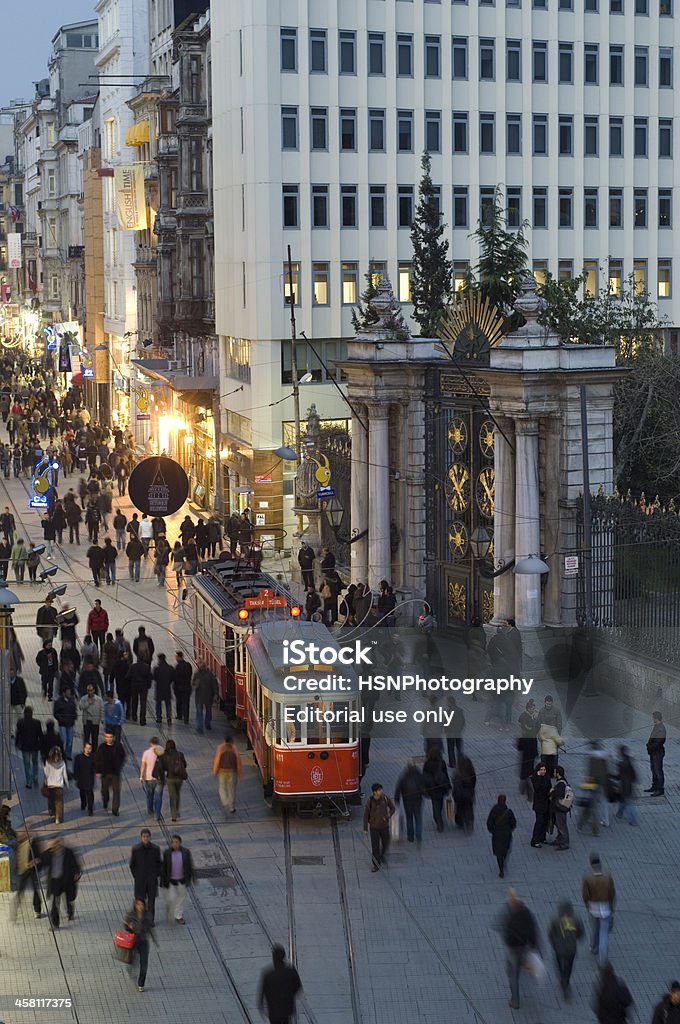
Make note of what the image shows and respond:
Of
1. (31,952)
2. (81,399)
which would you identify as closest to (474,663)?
(31,952)

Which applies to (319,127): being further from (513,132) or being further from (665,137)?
(665,137)

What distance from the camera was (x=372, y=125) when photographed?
57.3 meters

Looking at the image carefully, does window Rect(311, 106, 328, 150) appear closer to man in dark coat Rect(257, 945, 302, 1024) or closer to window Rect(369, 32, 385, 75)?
window Rect(369, 32, 385, 75)

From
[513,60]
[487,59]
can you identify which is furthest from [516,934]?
[513,60]

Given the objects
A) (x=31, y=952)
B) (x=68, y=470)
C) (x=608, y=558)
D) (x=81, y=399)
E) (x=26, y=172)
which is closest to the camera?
(x=31, y=952)

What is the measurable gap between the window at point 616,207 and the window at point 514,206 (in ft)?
11.4

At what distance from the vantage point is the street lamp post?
2467 cm

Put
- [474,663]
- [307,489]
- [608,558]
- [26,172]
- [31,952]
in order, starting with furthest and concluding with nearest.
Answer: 1. [26,172]
2. [307,489]
3. [474,663]
4. [608,558]
5. [31,952]

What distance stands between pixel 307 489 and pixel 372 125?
16.4 m

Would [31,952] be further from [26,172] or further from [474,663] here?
[26,172]

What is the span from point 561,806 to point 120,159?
227 ft

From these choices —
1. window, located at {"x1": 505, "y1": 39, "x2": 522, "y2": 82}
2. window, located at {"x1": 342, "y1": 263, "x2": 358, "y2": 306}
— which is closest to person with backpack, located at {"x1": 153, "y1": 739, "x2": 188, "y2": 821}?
window, located at {"x1": 342, "y1": 263, "x2": 358, "y2": 306}

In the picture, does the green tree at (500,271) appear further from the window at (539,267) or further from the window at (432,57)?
the window at (539,267)

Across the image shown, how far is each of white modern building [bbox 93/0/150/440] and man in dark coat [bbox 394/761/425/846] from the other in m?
58.2
